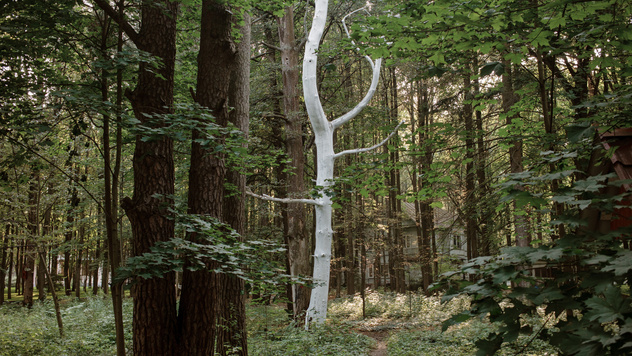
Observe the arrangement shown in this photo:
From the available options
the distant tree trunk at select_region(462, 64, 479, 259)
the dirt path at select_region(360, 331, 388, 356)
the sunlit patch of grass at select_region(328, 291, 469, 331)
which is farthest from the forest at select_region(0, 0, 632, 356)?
the sunlit patch of grass at select_region(328, 291, 469, 331)

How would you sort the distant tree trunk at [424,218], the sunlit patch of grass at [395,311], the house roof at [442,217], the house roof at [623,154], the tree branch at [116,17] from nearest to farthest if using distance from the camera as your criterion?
the house roof at [623,154] < the tree branch at [116,17] < the sunlit patch of grass at [395,311] < the distant tree trunk at [424,218] < the house roof at [442,217]

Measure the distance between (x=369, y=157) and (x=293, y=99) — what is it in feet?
21.1

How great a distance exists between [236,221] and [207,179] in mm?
1890

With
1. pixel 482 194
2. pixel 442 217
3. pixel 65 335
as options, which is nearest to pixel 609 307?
pixel 482 194

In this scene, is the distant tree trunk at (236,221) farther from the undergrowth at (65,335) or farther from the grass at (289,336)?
the undergrowth at (65,335)

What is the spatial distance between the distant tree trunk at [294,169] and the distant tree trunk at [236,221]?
4817mm

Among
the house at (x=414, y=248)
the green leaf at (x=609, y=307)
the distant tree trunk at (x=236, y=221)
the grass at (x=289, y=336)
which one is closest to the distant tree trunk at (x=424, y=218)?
the house at (x=414, y=248)

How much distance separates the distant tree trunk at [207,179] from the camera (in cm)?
421

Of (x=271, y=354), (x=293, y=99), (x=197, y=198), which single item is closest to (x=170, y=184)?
(x=197, y=198)

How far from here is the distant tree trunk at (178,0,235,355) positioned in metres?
4.21

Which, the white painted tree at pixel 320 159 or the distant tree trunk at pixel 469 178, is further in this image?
the white painted tree at pixel 320 159

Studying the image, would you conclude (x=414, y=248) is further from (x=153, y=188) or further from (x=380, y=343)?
(x=153, y=188)

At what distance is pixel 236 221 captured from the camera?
646cm

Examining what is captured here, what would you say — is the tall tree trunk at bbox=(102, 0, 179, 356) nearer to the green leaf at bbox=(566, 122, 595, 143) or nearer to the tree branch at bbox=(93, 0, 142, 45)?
the tree branch at bbox=(93, 0, 142, 45)
